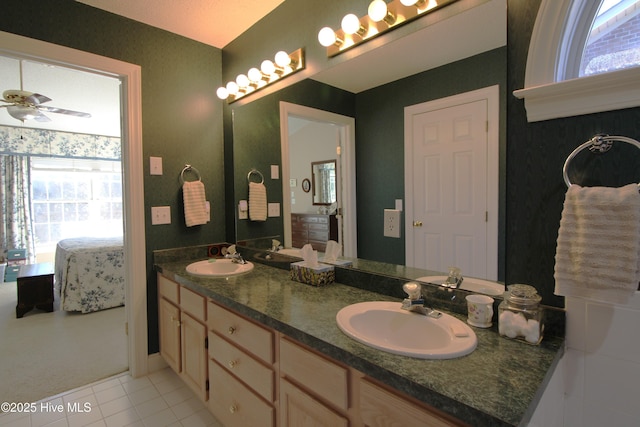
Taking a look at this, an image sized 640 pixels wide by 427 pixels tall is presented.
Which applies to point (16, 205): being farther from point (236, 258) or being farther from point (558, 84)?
point (558, 84)

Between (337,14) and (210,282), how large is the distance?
60.6 inches

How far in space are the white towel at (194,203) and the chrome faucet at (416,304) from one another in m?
1.72

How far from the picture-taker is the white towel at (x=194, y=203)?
2346 millimetres

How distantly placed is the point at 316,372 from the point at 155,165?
1.87 metres

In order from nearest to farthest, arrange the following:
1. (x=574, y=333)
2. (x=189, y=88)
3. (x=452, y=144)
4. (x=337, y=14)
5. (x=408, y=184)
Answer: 1. (x=574, y=333)
2. (x=452, y=144)
3. (x=408, y=184)
4. (x=337, y=14)
5. (x=189, y=88)

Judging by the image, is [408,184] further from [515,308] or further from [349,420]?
[349,420]

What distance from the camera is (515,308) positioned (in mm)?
971

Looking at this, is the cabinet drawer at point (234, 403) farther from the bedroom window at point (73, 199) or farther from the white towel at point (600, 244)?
the bedroom window at point (73, 199)

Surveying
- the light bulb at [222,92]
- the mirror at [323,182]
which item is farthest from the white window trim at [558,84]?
the light bulb at [222,92]

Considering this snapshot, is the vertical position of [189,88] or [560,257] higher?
[189,88]

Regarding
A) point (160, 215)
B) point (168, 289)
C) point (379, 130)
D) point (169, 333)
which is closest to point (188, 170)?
point (160, 215)

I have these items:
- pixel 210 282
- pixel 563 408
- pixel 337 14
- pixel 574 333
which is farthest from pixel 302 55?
pixel 563 408

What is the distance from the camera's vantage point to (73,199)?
5.70 meters

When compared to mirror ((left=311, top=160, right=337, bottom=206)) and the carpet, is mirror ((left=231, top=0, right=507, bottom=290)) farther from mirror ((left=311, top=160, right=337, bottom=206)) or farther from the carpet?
the carpet
